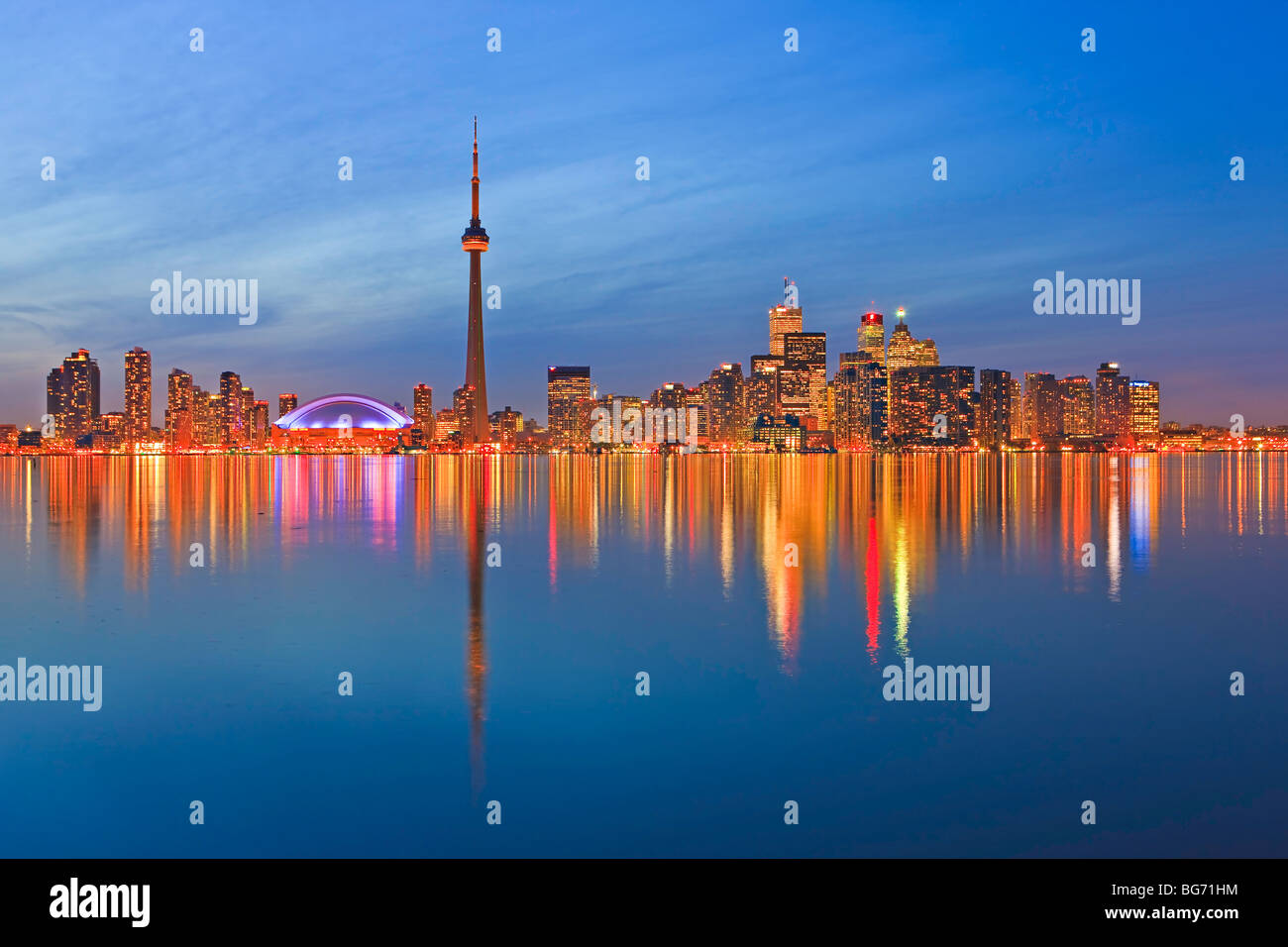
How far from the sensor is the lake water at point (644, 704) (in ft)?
37.3

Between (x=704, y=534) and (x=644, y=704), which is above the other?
(x=704, y=534)

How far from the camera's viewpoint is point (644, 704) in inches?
644

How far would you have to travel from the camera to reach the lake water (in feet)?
37.3

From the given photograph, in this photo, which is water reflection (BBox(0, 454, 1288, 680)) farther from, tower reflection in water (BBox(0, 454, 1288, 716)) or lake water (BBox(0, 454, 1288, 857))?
lake water (BBox(0, 454, 1288, 857))

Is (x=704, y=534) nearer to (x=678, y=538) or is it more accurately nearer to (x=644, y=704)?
(x=678, y=538)

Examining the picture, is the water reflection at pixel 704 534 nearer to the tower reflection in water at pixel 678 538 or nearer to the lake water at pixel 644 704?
the tower reflection in water at pixel 678 538

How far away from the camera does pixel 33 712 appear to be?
16.0 m

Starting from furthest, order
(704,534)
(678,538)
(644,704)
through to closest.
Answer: (704,534), (678,538), (644,704)

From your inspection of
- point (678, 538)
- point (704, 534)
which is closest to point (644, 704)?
point (678, 538)

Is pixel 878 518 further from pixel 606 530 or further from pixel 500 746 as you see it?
pixel 500 746

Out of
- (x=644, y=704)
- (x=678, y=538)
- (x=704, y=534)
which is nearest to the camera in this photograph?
(x=644, y=704)

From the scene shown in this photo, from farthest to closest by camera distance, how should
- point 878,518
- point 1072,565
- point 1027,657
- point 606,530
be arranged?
1. point 878,518
2. point 606,530
3. point 1072,565
4. point 1027,657
